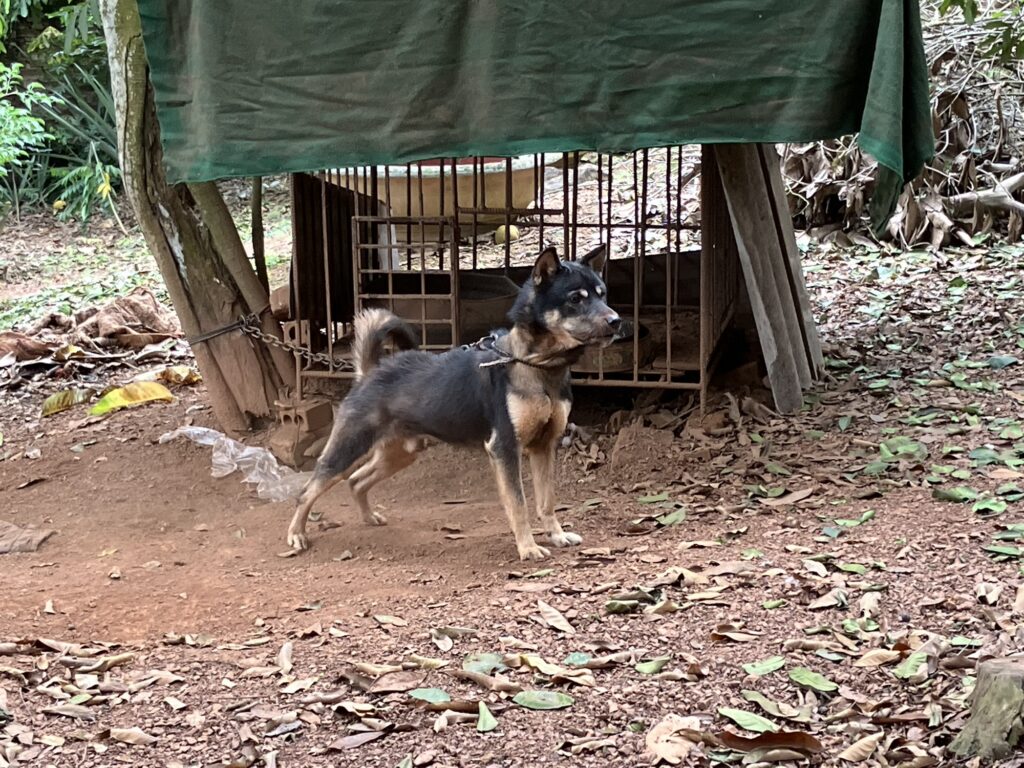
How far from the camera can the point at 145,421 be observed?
884cm

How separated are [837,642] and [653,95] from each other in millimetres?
3208

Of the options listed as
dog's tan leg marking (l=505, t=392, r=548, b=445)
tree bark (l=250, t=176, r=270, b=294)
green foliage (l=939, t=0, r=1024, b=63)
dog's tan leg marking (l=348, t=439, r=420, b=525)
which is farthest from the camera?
tree bark (l=250, t=176, r=270, b=294)

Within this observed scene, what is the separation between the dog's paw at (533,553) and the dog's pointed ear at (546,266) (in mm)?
1385

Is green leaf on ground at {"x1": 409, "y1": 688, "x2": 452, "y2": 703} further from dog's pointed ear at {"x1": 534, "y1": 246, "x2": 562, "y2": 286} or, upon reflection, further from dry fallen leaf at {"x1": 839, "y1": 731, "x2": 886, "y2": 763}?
dog's pointed ear at {"x1": 534, "y1": 246, "x2": 562, "y2": 286}

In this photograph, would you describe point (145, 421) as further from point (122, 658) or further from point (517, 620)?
point (517, 620)

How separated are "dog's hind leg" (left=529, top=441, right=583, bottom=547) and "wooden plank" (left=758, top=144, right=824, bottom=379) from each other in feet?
9.24

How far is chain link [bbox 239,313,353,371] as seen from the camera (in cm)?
792

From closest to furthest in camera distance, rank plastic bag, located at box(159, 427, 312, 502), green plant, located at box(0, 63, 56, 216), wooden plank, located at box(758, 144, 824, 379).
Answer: plastic bag, located at box(159, 427, 312, 502) < wooden plank, located at box(758, 144, 824, 379) < green plant, located at box(0, 63, 56, 216)

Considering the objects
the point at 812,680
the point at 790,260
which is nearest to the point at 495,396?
the point at 812,680

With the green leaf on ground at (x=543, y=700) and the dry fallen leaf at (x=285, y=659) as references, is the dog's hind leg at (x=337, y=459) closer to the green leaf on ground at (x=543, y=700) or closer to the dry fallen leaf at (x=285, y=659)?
the dry fallen leaf at (x=285, y=659)

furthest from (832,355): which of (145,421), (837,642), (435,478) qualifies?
(145,421)

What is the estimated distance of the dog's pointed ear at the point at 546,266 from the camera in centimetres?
569

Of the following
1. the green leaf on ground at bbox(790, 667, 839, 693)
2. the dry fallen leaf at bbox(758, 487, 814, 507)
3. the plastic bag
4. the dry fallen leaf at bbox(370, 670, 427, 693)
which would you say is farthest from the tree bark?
the green leaf on ground at bbox(790, 667, 839, 693)

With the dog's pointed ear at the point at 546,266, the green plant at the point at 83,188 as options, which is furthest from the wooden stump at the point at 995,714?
the green plant at the point at 83,188
